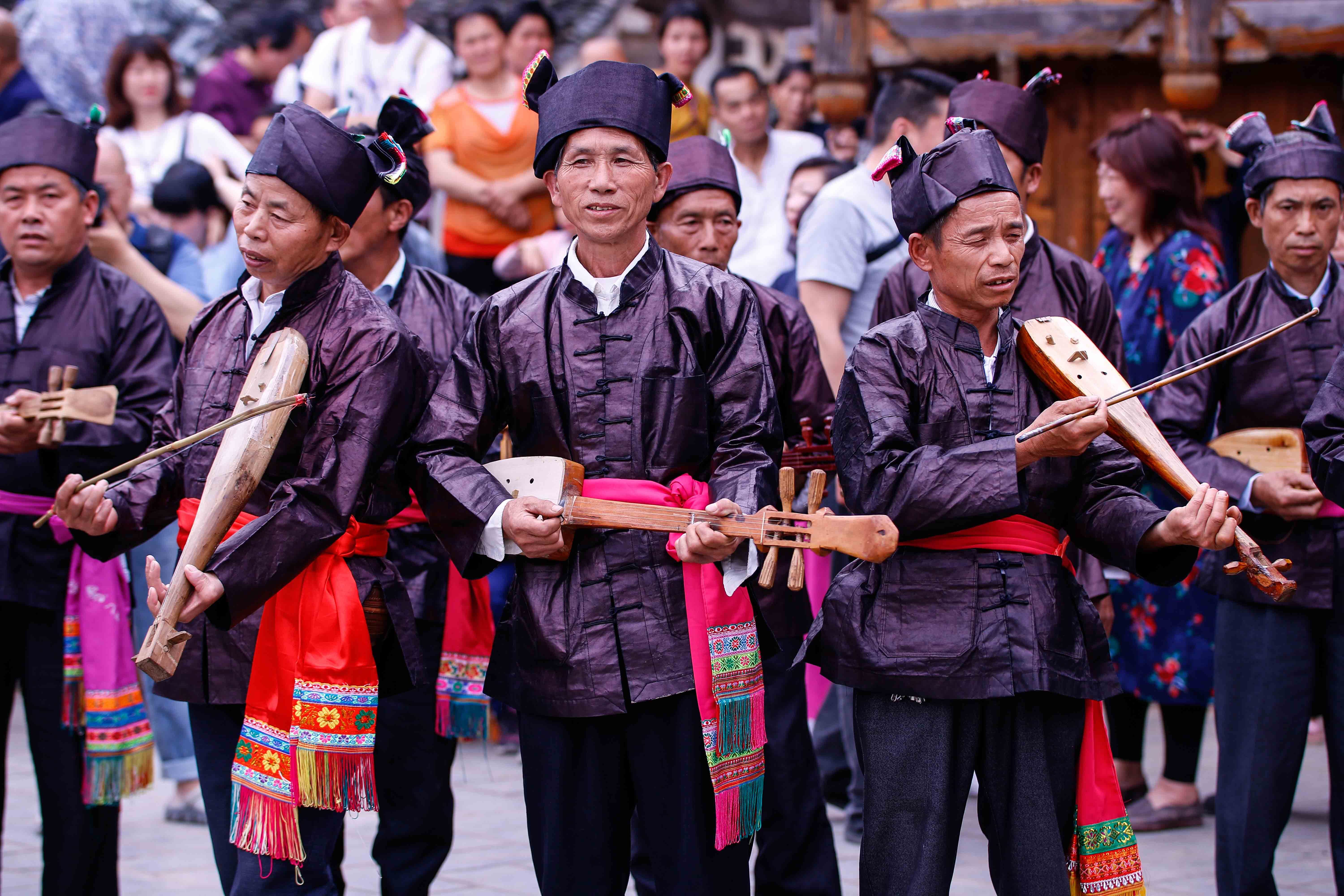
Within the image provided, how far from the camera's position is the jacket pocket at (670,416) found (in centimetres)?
354

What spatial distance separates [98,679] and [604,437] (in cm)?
175

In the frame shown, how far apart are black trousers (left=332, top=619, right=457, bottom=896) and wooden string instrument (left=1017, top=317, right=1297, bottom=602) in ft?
5.84

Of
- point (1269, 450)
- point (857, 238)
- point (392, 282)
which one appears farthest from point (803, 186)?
point (1269, 450)

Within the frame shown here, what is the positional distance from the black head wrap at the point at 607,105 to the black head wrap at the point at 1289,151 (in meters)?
1.72

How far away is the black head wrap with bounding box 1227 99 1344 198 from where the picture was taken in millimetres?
4312

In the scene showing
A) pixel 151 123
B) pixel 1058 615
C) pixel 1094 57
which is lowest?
pixel 1058 615

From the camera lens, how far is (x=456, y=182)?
730 cm

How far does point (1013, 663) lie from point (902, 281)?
5.19ft

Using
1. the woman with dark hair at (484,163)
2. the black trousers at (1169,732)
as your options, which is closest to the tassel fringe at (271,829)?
the black trousers at (1169,732)

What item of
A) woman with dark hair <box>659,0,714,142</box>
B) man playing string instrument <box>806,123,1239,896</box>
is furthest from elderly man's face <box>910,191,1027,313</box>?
woman with dark hair <box>659,0,714,142</box>

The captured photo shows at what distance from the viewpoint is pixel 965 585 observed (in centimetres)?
336

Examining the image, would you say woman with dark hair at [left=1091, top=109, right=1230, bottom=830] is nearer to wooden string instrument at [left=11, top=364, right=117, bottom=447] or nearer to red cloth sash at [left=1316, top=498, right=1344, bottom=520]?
red cloth sash at [left=1316, top=498, right=1344, bottom=520]

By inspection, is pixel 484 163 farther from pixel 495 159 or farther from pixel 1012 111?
pixel 1012 111

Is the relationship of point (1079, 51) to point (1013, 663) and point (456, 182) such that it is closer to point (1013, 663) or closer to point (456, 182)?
point (456, 182)
